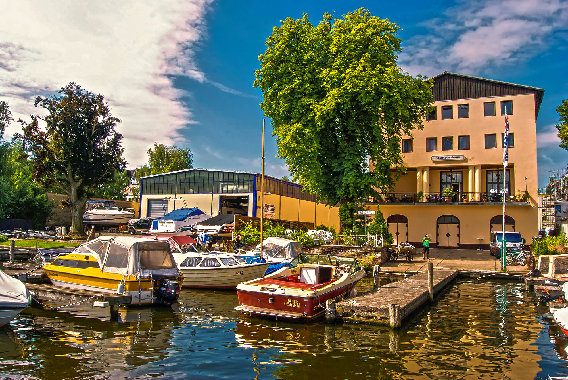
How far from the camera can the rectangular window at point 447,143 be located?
44.5 m

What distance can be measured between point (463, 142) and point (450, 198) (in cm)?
590

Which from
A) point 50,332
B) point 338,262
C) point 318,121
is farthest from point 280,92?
point 50,332

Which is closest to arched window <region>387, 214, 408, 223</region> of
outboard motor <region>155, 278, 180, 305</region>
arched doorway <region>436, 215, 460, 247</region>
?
arched doorway <region>436, 215, 460, 247</region>

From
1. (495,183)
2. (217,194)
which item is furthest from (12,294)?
(495,183)

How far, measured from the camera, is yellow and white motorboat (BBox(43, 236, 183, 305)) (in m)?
16.3

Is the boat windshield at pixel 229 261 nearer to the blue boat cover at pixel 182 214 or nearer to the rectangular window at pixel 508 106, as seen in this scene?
the blue boat cover at pixel 182 214

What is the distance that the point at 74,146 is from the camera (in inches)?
1805

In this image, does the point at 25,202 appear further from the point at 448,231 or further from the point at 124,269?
the point at 448,231

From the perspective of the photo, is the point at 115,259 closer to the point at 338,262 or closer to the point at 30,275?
the point at 30,275

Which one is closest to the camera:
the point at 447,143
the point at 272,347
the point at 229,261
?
the point at 272,347

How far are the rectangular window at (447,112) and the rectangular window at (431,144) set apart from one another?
2371 millimetres

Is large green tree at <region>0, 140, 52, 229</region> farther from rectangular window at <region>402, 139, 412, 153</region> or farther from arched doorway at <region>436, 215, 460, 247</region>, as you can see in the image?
arched doorway at <region>436, 215, 460, 247</region>

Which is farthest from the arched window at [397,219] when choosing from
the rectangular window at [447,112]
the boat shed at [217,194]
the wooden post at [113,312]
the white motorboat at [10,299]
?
the white motorboat at [10,299]

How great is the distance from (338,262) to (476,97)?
2958 centimetres
